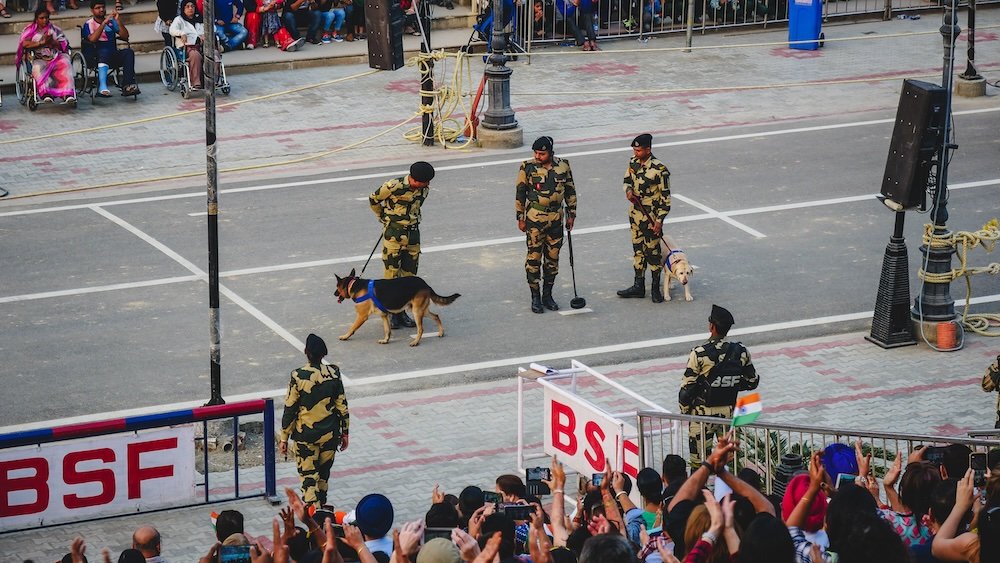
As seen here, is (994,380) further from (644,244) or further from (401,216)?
(401,216)

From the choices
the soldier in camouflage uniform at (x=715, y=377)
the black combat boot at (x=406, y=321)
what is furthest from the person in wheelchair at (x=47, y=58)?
the soldier in camouflage uniform at (x=715, y=377)

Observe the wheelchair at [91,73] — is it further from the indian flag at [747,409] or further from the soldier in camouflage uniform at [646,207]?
the indian flag at [747,409]

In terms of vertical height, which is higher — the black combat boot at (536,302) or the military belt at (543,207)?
the military belt at (543,207)

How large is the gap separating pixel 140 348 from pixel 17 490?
4.74m

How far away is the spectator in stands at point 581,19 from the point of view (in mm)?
28984

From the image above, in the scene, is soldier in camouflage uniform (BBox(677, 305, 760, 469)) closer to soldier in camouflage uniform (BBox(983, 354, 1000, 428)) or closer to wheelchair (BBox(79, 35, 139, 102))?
soldier in camouflage uniform (BBox(983, 354, 1000, 428))

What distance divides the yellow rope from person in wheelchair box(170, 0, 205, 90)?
1379 cm

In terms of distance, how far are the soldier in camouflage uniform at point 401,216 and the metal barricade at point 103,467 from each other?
4.36 metres

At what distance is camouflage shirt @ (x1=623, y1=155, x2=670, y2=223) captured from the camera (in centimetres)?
1662

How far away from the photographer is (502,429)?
13.8m

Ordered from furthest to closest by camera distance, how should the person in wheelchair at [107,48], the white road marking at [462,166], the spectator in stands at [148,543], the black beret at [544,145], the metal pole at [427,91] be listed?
the person in wheelchair at [107,48]
the metal pole at [427,91]
the white road marking at [462,166]
the black beret at [544,145]
the spectator in stands at [148,543]

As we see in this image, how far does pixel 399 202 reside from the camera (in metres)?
15.7

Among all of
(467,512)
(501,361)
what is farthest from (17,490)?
(501,361)

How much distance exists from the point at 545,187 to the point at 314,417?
5.57 metres
